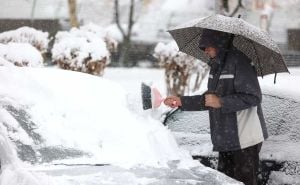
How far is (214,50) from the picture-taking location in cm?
427

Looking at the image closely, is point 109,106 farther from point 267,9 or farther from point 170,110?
point 267,9

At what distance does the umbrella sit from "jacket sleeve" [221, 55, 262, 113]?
0.27 meters

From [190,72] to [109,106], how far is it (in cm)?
654

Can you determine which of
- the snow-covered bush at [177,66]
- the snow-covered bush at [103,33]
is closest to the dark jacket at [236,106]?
the snow-covered bush at [177,66]

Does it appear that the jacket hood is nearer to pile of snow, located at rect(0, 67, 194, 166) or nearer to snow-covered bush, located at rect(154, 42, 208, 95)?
pile of snow, located at rect(0, 67, 194, 166)

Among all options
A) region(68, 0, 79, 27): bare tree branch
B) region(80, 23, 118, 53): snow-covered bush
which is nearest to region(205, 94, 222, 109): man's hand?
region(80, 23, 118, 53): snow-covered bush

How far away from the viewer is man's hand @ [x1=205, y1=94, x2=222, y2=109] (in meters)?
4.13

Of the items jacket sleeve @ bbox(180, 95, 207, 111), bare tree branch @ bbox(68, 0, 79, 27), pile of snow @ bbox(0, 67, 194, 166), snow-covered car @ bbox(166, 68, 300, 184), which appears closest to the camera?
pile of snow @ bbox(0, 67, 194, 166)

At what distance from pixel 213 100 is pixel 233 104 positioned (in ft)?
0.48

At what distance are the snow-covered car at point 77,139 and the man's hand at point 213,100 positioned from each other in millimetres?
378

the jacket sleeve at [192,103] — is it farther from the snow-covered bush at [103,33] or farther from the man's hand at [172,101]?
the snow-covered bush at [103,33]

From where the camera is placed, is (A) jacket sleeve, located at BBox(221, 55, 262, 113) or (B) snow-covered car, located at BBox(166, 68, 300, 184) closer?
(A) jacket sleeve, located at BBox(221, 55, 262, 113)

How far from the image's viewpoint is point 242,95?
411 cm

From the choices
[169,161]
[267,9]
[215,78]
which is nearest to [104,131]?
[169,161]
